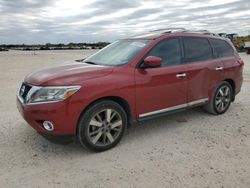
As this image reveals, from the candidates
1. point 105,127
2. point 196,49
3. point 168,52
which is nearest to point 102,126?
point 105,127

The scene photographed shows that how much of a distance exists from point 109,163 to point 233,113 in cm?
346

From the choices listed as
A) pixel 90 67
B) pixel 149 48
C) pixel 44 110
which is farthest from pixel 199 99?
pixel 44 110

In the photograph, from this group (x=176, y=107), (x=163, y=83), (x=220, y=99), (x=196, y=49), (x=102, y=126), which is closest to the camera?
(x=102, y=126)

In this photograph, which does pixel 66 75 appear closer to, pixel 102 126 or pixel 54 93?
pixel 54 93

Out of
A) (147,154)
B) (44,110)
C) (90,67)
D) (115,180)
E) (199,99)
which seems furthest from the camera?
(199,99)

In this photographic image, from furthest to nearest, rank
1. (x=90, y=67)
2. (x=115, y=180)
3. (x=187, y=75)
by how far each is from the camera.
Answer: (x=187, y=75)
(x=90, y=67)
(x=115, y=180)

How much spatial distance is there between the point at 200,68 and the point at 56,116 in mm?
2891

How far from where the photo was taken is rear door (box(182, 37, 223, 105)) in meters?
4.96

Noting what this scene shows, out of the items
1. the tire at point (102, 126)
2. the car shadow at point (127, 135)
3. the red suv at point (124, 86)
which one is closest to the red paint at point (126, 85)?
the red suv at point (124, 86)

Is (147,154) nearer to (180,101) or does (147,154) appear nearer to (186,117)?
(180,101)

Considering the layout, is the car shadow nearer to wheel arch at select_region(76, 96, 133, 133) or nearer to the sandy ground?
the sandy ground

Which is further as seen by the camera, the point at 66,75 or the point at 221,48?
the point at 221,48

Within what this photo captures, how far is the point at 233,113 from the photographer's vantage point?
5891 mm

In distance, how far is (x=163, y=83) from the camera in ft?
14.7
